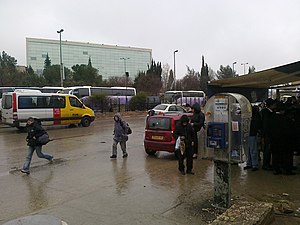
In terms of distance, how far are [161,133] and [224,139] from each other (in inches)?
192

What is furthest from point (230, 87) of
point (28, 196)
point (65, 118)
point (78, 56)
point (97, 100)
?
point (78, 56)

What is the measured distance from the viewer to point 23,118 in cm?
1802

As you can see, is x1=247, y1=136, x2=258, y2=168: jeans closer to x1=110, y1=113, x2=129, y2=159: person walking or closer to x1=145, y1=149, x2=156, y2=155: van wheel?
x1=145, y1=149, x2=156, y2=155: van wheel

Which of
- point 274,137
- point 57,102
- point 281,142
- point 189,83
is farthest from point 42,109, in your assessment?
point 189,83

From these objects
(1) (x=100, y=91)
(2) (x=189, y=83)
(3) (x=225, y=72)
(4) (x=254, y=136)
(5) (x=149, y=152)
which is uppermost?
(3) (x=225, y=72)

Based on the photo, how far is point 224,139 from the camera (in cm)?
534

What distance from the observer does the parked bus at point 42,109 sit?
17.9m

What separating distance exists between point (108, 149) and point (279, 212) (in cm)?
782

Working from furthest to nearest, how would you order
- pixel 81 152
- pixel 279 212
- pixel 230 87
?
pixel 81 152, pixel 230 87, pixel 279 212

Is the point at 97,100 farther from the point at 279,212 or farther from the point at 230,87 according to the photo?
the point at 279,212

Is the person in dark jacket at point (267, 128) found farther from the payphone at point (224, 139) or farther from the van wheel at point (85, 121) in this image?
the van wheel at point (85, 121)

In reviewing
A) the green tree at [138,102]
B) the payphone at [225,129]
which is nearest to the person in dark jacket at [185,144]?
the payphone at [225,129]

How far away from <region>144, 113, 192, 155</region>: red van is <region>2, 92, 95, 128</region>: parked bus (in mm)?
9972

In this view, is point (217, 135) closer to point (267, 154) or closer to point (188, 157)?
point (188, 157)
